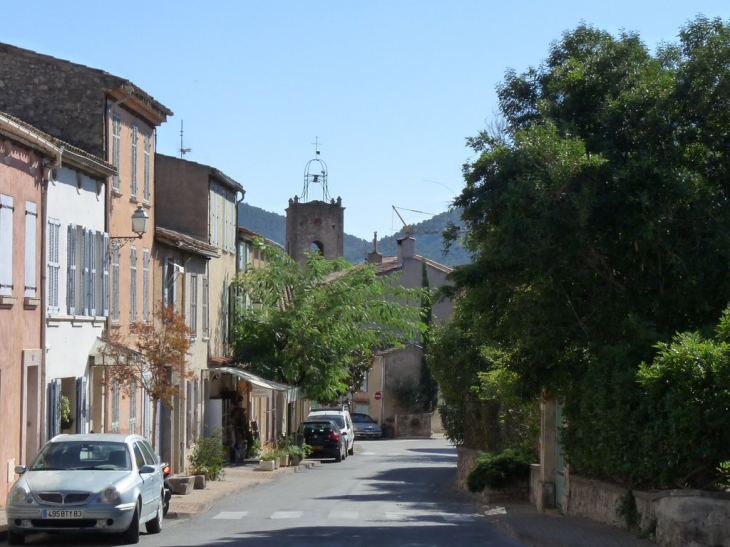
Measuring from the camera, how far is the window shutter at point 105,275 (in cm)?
2453

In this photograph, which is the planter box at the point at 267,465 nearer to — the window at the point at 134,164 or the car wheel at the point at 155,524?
the window at the point at 134,164

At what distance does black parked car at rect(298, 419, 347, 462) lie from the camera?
146 ft

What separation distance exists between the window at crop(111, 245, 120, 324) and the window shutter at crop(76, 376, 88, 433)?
238 centimetres

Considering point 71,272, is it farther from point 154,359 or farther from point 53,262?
point 154,359

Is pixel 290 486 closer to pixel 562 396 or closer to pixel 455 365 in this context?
pixel 455 365

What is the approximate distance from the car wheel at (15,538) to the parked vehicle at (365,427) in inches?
2091

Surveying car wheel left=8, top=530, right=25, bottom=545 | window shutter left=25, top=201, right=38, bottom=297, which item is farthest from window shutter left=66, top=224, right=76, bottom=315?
car wheel left=8, top=530, right=25, bottom=545

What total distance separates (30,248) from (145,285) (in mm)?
7684

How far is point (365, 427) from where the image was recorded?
6825 centimetres

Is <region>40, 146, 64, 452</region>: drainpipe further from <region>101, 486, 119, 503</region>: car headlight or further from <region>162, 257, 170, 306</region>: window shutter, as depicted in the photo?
<region>162, 257, 170, 306</region>: window shutter

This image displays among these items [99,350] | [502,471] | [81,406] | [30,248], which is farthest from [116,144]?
[502,471]

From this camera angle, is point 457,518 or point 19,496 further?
point 457,518

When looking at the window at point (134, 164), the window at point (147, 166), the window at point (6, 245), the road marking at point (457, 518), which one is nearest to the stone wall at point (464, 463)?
the road marking at point (457, 518)

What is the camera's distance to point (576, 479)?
19.2m
